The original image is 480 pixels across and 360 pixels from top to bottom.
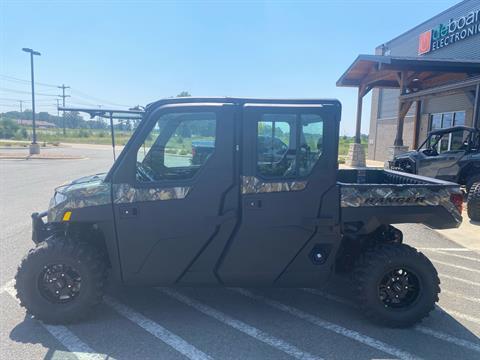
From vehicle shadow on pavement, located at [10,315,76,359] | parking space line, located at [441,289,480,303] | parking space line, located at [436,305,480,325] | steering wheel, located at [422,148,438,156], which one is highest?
steering wheel, located at [422,148,438,156]

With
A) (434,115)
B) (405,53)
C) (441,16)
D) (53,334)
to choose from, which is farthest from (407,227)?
(405,53)

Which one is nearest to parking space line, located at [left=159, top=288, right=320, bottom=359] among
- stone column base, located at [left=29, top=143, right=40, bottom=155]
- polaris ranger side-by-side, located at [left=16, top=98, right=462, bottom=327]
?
polaris ranger side-by-side, located at [left=16, top=98, right=462, bottom=327]

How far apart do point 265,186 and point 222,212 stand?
0.46 m

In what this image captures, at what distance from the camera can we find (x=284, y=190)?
3422mm

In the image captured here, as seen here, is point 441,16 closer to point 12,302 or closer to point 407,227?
point 407,227

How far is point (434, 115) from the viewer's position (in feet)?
61.3

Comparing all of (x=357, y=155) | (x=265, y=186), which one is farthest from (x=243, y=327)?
(x=357, y=155)

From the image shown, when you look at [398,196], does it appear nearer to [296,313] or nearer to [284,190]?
[284,190]

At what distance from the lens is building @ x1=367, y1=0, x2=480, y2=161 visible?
16.1 meters

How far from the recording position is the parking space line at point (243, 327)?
3.08 meters

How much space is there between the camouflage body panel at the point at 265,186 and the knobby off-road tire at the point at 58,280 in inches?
61.2

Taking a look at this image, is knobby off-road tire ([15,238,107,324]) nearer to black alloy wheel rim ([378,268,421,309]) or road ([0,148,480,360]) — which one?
road ([0,148,480,360])

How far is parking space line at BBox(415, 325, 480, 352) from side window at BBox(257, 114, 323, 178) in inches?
72.8

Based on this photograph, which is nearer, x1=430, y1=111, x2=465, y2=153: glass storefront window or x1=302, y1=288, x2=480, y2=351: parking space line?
x1=302, y1=288, x2=480, y2=351: parking space line
